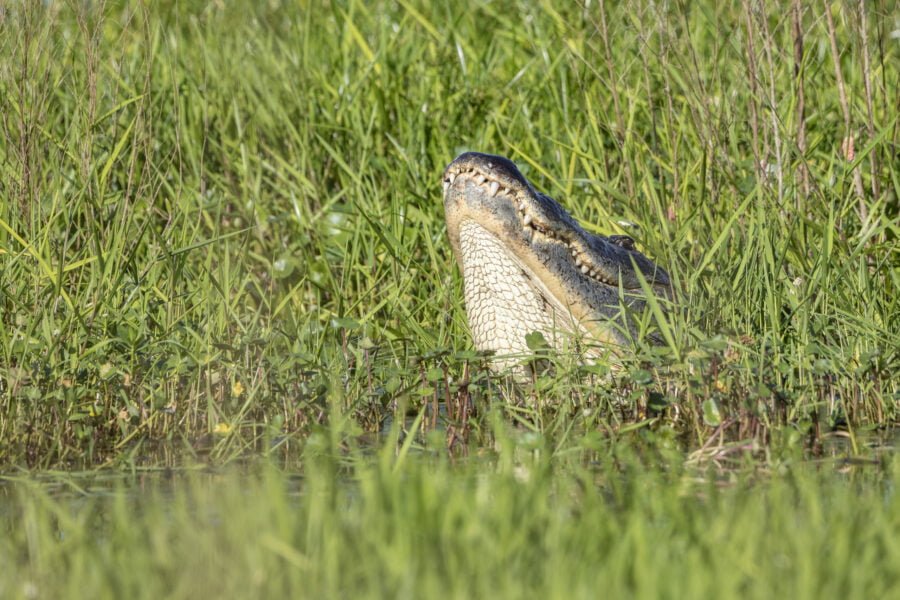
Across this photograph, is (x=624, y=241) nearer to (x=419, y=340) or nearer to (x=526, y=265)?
(x=526, y=265)

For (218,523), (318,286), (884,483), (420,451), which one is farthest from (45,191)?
(884,483)

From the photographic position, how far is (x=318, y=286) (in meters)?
5.16

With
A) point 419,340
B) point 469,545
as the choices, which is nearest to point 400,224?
point 419,340

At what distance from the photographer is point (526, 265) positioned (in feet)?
14.2

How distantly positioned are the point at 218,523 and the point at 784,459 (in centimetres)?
139

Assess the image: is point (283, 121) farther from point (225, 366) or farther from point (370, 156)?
point (225, 366)

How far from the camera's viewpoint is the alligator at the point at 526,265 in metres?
4.25

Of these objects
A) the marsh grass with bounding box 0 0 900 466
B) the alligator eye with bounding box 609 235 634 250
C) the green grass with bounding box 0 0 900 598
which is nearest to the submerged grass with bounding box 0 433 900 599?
the green grass with bounding box 0 0 900 598

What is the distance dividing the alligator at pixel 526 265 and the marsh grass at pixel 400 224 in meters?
0.17

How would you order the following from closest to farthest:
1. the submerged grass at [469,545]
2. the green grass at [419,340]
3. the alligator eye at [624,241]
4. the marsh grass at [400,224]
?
the submerged grass at [469,545], the green grass at [419,340], the marsh grass at [400,224], the alligator eye at [624,241]

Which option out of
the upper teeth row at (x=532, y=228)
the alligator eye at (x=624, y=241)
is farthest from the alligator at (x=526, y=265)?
the alligator eye at (x=624, y=241)

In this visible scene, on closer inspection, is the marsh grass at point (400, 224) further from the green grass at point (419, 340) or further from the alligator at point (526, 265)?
the alligator at point (526, 265)

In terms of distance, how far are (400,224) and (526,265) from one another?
993 mm

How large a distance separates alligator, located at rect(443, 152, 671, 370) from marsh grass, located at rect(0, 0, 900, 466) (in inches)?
6.7
